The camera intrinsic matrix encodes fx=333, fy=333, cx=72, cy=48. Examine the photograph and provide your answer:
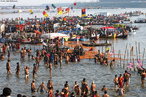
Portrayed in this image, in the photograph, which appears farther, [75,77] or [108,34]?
[108,34]

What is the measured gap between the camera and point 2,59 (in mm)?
37031

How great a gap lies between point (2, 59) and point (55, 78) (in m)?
11.2

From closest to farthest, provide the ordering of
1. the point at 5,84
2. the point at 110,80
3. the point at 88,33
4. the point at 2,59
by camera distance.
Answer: the point at 5,84 → the point at 110,80 → the point at 2,59 → the point at 88,33

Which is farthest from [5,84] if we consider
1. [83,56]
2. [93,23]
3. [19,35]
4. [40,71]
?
[93,23]

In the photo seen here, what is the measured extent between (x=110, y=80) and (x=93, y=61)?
30.4 feet

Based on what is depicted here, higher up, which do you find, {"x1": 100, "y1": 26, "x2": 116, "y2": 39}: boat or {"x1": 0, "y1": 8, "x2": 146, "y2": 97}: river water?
{"x1": 100, "y1": 26, "x2": 116, "y2": 39}: boat

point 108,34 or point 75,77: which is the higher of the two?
point 108,34

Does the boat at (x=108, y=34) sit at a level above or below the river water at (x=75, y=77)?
above

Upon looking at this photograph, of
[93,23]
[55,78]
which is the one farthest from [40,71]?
[93,23]

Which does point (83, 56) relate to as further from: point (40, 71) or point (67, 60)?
point (40, 71)

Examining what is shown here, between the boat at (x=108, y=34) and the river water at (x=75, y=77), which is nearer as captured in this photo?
the river water at (x=75, y=77)

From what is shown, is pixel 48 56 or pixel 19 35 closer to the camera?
pixel 48 56

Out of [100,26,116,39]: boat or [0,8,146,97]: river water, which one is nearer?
[0,8,146,97]: river water

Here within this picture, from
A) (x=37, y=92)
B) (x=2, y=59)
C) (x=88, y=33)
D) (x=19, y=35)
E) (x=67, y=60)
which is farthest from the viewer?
(x=88, y=33)
